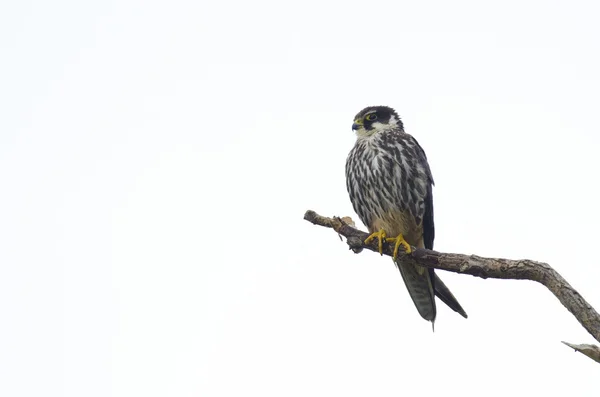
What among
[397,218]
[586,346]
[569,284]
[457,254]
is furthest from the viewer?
[397,218]

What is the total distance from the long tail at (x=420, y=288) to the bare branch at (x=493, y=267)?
388mm

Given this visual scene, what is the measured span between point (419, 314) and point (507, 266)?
1.91m

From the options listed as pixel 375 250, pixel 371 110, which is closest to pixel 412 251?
pixel 375 250

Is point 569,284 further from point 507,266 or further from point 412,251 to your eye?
point 412,251

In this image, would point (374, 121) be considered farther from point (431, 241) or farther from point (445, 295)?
point (445, 295)

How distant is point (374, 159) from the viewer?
260 inches

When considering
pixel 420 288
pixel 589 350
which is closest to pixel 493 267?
pixel 589 350

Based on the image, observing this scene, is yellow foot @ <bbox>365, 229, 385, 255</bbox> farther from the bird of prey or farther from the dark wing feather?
the dark wing feather

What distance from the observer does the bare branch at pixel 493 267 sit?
4.32 meters

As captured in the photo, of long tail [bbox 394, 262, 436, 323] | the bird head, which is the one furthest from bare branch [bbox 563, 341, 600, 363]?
the bird head

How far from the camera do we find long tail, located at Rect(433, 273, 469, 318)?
20.2 feet

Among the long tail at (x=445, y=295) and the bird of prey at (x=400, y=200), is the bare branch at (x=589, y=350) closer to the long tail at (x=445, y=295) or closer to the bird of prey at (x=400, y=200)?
the long tail at (x=445, y=295)

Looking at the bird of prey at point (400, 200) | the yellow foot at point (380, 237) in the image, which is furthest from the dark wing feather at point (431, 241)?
the yellow foot at point (380, 237)

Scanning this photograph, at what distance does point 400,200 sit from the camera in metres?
6.42
